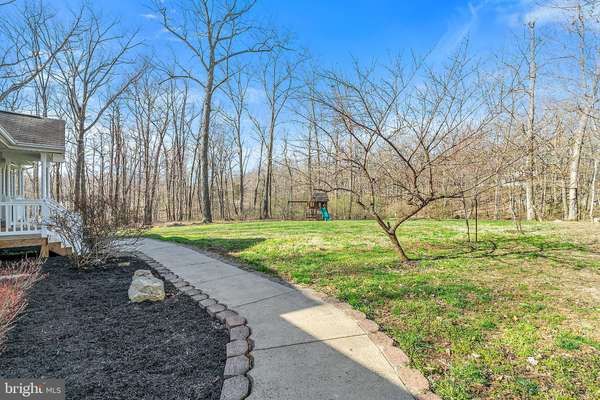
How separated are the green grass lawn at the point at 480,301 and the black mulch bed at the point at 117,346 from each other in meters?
1.48

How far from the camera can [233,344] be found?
7.77 ft

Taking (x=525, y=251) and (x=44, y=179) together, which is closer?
(x=525, y=251)

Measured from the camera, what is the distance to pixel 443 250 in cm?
572

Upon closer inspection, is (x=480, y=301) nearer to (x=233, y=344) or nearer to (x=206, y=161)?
(x=233, y=344)

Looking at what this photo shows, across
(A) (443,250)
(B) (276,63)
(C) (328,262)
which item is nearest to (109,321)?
(C) (328,262)

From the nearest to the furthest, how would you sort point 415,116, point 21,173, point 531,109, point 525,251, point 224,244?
point 415,116
point 525,251
point 531,109
point 224,244
point 21,173

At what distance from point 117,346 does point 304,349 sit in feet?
5.02

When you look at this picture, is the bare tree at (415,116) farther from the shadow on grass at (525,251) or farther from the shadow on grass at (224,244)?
the shadow on grass at (224,244)

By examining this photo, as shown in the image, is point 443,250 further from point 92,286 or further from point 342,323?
point 92,286

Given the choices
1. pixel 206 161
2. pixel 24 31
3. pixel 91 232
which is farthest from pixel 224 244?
pixel 24 31

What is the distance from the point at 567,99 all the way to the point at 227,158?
23.8 meters

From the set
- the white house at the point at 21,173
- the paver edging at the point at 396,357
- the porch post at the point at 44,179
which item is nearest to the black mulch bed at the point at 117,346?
the paver edging at the point at 396,357

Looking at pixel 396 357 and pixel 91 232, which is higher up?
pixel 91 232

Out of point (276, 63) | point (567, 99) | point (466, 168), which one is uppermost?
point (276, 63)
